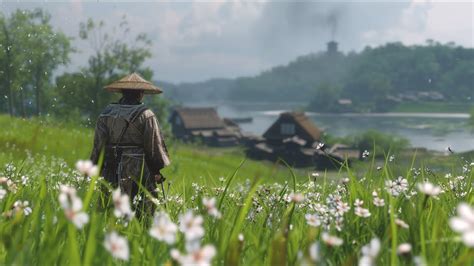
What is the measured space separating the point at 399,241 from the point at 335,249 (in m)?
0.52

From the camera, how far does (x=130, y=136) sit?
24.7ft

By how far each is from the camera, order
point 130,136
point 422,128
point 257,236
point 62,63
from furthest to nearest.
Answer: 1. point 422,128
2. point 62,63
3. point 130,136
4. point 257,236

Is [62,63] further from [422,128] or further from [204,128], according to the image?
[422,128]

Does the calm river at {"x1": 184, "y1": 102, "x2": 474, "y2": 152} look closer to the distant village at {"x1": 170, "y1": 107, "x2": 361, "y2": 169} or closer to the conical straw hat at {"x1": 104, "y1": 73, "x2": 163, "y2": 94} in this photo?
the distant village at {"x1": 170, "y1": 107, "x2": 361, "y2": 169}

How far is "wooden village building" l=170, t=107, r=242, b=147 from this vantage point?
89125 mm

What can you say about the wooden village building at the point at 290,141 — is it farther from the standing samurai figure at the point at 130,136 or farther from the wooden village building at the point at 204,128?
the standing samurai figure at the point at 130,136

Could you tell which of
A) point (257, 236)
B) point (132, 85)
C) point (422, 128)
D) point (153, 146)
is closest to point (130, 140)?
point (153, 146)

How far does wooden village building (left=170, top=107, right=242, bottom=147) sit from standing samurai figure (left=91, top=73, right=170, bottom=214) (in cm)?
8003

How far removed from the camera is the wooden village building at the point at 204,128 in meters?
89.1

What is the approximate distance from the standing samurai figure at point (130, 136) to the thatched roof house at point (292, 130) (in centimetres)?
5935

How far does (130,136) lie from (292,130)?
61.6 m

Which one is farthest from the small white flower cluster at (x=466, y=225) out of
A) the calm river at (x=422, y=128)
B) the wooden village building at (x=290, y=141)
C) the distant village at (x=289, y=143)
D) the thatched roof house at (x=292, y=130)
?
the calm river at (x=422, y=128)

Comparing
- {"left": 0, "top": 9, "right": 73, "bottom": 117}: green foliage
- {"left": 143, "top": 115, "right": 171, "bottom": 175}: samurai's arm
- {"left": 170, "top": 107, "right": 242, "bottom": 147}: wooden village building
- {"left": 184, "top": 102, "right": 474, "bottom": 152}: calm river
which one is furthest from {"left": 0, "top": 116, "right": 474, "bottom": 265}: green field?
{"left": 184, "top": 102, "right": 474, "bottom": 152}: calm river

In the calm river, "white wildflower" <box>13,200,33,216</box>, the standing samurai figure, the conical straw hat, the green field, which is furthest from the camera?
the calm river
